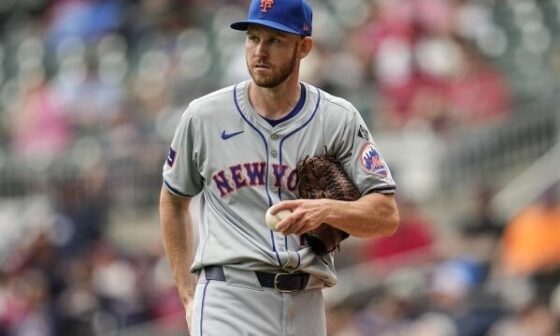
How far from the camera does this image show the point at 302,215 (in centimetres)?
576

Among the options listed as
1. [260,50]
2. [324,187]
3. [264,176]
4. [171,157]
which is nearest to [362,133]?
[324,187]

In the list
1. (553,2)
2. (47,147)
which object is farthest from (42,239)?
(553,2)

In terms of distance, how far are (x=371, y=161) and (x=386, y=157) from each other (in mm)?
6736

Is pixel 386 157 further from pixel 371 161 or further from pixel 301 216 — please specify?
pixel 301 216

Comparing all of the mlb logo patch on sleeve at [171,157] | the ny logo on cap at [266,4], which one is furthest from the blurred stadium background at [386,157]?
the ny logo on cap at [266,4]

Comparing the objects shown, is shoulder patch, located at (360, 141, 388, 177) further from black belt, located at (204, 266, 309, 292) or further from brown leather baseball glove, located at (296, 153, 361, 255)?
black belt, located at (204, 266, 309, 292)

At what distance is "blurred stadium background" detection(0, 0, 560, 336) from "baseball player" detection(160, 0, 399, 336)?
12.2 ft

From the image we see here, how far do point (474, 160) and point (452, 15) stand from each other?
1596 millimetres

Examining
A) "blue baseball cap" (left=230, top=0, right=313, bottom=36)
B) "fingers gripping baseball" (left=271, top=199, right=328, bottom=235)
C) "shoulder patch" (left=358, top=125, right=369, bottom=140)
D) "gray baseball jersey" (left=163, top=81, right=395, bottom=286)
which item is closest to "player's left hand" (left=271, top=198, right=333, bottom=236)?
"fingers gripping baseball" (left=271, top=199, right=328, bottom=235)

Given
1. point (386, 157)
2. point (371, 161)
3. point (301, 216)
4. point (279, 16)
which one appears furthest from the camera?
point (386, 157)

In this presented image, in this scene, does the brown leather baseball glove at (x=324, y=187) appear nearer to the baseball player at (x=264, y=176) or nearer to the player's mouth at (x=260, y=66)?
the baseball player at (x=264, y=176)

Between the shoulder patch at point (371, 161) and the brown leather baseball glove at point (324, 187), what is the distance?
0.09m

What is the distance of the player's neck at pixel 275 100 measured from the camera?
621 centimetres

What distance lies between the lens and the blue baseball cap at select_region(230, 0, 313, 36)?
6.02m
